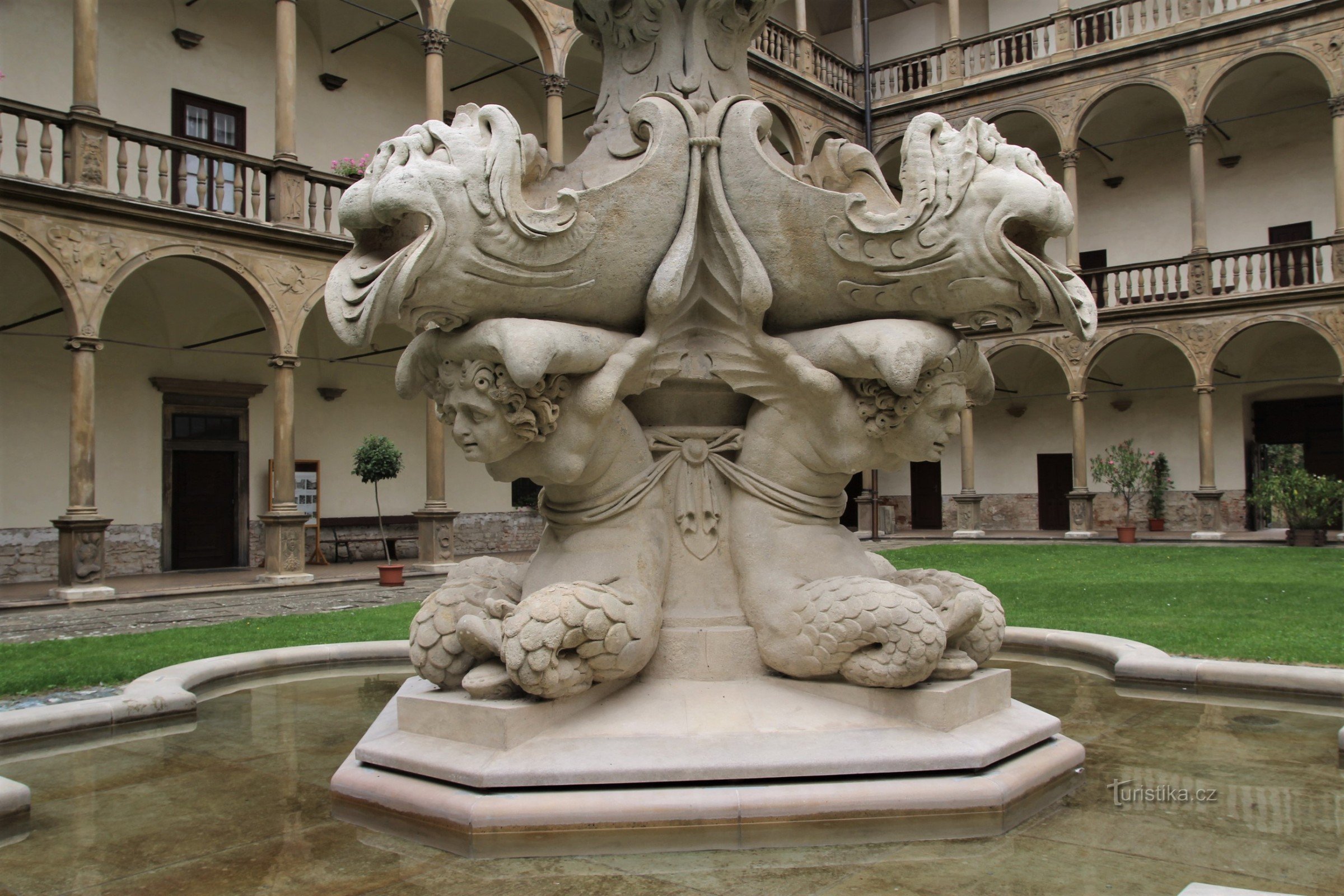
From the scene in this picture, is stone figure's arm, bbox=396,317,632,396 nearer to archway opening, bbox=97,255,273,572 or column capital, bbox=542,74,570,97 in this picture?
archway opening, bbox=97,255,273,572

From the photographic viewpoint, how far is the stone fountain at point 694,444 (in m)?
2.51

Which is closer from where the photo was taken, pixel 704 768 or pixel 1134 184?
pixel 704 768

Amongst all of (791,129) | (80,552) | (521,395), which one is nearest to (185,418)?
(80,552)

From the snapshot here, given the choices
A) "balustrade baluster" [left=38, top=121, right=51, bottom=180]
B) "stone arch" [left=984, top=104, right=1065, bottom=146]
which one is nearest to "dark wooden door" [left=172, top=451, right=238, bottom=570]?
"balustrade baluster" [left=38, top=121, right=51, bottom=180]

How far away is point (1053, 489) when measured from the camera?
76.4ft

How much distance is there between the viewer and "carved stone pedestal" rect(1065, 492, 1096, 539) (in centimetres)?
1973

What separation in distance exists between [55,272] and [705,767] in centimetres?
1136

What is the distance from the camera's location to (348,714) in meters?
3.84

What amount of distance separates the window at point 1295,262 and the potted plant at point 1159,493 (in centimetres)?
411

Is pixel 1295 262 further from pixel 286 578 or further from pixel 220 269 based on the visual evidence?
pixel 220 269

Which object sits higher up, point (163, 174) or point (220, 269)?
point (163, 174)

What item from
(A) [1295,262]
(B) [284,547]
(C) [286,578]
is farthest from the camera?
(A) [1295,262]

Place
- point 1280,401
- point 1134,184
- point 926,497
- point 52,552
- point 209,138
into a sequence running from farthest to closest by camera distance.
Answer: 1. point 926,497
2. point 1134,184
3. point 1280,401
4. point 209,138
5. point 52,552

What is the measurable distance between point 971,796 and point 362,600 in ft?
29.4
